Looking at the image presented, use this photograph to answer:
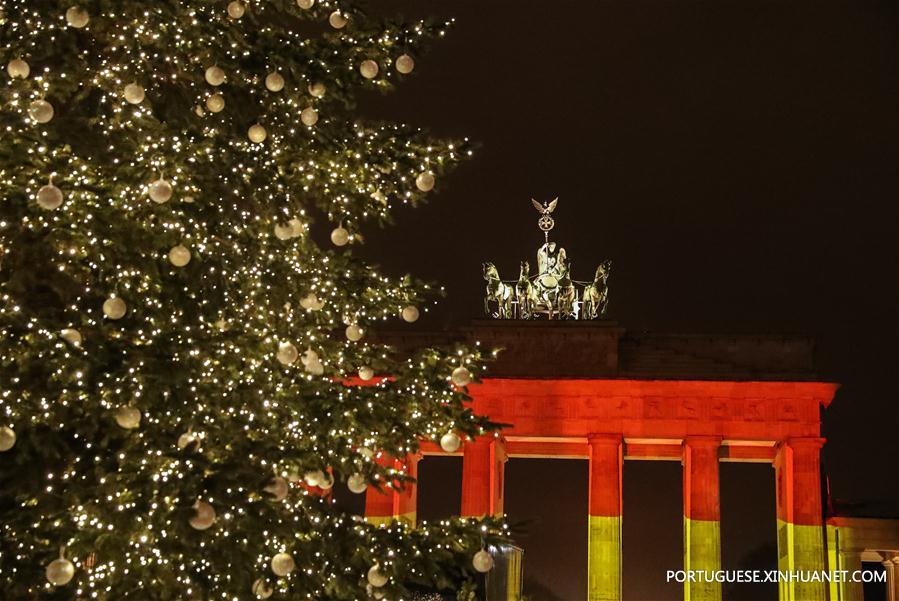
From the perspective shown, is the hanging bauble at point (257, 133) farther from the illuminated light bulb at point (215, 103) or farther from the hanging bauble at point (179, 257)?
the hanging bauble at point (179, 257)

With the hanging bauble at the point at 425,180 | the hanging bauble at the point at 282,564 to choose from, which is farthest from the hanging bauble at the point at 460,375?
the hanging bauble at the point at 282,564

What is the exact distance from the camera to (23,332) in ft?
31.1

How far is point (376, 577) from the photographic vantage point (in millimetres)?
9984

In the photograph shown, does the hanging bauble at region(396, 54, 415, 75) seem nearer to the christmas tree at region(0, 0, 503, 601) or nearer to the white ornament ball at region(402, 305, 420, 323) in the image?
the christmas tree at region(0, 0, 503, 601)

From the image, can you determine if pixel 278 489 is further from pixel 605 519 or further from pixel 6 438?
pixel 605 519

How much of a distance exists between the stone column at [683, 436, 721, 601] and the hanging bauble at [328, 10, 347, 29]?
36.9 metres

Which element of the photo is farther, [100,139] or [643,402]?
[643,402]

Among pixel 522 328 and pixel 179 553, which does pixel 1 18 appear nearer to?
pixel 179 553

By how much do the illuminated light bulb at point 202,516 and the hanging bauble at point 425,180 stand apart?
4799mm

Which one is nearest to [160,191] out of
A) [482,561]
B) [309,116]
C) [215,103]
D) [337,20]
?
[215,103]

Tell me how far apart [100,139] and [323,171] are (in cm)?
236

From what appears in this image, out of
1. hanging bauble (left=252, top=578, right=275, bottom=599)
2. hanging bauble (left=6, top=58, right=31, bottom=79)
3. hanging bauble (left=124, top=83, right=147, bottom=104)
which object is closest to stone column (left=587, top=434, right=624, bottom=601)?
hanging bauble (left=252, top=578, right=275, bottom=599)

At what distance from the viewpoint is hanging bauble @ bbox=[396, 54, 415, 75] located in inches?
473

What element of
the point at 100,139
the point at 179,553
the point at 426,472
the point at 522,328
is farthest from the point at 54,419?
the point at 426,472
